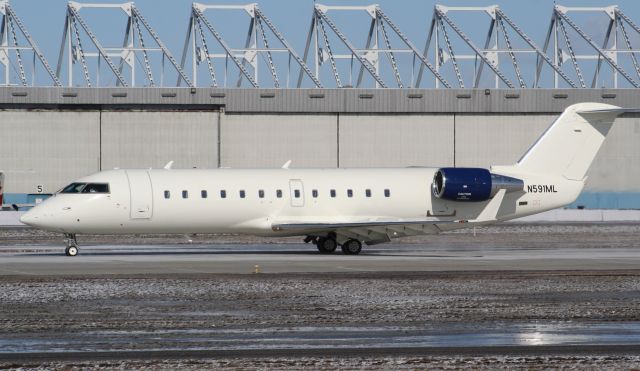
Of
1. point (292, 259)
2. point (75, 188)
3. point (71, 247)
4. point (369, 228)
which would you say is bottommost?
point (292, 259)

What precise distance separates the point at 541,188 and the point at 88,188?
15.6 m

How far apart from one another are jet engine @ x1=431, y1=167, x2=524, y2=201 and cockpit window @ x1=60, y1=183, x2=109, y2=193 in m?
11.3

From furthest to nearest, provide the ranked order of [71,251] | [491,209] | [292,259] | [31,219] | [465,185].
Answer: [491,209], [465,185], [71,251], [31,219], [292,259]

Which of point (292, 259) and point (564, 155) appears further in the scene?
point (564, 155)

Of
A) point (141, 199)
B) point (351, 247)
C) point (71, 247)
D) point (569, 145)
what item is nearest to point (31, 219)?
point (71, 247)

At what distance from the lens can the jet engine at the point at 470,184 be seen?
39750mm

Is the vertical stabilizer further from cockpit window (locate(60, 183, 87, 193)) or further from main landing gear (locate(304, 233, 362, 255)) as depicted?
cockpit window (locate(60, 183, 87, 193))

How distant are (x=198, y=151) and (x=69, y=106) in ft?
28.7

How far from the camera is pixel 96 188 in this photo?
3791 cm

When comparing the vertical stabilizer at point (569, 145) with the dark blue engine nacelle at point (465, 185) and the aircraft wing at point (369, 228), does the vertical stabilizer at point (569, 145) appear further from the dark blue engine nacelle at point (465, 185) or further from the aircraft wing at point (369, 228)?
the aircraft wing at point (369, 228)

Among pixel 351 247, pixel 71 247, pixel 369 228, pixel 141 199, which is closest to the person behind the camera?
pixel 71 247

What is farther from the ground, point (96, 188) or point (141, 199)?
point (96, 188)

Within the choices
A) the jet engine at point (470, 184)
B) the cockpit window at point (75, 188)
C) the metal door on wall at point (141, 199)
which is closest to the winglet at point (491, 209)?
the jet engine at point (470, 184)

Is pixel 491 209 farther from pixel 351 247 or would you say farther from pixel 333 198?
pixel 333 198
